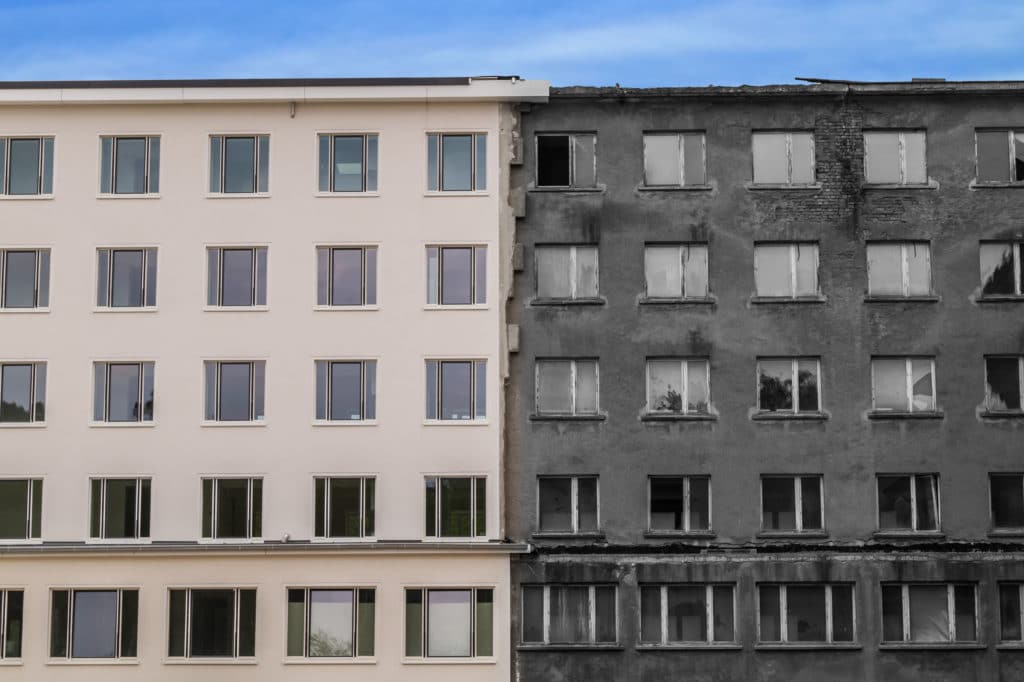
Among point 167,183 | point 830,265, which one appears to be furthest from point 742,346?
point 167,183

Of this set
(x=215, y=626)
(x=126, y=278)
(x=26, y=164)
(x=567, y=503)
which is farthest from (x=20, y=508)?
(x=567, y=503)

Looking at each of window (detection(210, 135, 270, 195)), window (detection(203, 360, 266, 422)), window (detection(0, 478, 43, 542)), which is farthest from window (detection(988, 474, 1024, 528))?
window (detection(0, 478, 43, 542))

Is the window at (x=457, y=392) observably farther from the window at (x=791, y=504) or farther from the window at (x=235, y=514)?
the window at (x=791, y=504)

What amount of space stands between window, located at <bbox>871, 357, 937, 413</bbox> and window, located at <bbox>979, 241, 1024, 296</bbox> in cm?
301

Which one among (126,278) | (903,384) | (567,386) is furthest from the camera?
(126,278)

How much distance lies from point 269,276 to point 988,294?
73.3 feet

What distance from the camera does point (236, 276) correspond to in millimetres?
45375

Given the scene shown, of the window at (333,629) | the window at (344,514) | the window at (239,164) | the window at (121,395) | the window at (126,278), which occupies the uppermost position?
the window at (239,164)

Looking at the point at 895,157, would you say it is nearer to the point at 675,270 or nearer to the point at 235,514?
the point at 675,270

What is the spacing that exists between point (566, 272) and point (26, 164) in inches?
690

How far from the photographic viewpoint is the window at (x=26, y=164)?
45.9 m

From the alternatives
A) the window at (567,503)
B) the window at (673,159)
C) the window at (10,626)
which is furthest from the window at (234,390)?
the window at (673,159)

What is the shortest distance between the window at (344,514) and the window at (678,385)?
360 inches

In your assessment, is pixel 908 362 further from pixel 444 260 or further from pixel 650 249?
pixel 444 260
